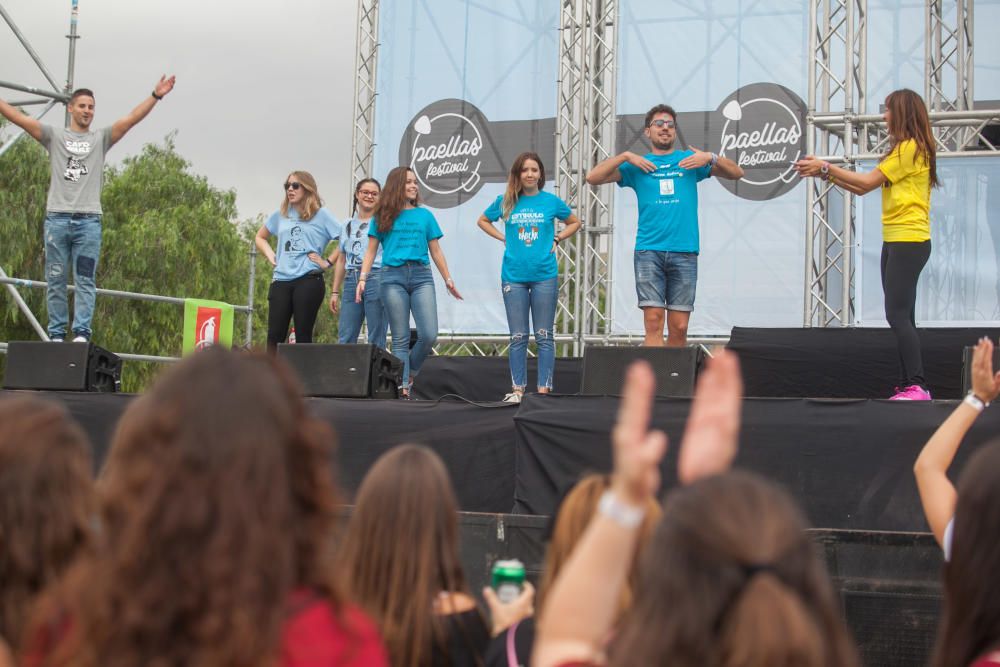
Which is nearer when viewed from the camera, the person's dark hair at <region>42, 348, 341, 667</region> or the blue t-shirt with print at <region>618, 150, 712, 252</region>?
the person's dark hair at <region>42, 348, 341, 667</region>

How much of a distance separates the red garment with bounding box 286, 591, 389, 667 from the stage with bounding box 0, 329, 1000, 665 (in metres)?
3.71

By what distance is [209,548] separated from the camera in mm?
1427

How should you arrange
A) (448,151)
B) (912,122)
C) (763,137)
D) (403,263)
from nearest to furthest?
(912,122) → (403,263) → (763,137) → (448,151)

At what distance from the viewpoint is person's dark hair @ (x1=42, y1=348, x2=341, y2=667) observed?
1427 millimetres

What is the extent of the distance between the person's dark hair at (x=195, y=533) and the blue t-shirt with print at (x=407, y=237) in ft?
19.9

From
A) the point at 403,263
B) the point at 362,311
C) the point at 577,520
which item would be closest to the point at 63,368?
the point at 362,311

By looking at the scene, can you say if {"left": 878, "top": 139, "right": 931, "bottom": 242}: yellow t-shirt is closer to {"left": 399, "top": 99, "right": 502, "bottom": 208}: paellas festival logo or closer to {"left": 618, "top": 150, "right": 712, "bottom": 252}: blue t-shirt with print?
{"left": 618, "top": 150, "right": 712, "bottom": 252}: blue t-shirt with print

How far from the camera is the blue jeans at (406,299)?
25.0 feet

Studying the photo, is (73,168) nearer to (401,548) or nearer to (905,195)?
(905,195)

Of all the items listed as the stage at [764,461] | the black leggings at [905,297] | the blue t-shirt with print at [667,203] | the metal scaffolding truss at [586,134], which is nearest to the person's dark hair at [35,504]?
the stage at [764,461]

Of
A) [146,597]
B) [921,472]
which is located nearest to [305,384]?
[921,472]

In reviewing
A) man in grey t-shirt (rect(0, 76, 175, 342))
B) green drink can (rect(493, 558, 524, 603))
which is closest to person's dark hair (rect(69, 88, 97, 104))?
man in grey t-shirt (rect(0, 76, 175, 342))

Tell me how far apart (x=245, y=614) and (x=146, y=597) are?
0.12 metres

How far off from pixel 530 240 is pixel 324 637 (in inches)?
234
